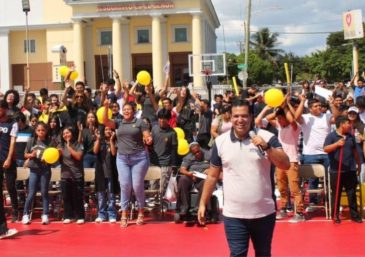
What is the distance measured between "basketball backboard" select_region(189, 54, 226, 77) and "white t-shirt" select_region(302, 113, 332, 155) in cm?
2722

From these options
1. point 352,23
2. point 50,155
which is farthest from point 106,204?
point 352,23

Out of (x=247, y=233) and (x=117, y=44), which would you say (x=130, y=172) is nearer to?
(x=247, y=233)

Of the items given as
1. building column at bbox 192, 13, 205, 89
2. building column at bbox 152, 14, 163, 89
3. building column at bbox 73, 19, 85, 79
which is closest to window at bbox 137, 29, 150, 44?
building column at bbox 152, 14, 163, 89

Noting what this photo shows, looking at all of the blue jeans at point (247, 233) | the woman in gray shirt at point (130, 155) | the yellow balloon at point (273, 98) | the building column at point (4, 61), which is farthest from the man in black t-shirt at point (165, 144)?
the building column at point (4, 61)

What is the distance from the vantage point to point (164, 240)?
856 centimetres

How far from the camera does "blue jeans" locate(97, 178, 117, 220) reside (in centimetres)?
1007

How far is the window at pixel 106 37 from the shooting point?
54.3m

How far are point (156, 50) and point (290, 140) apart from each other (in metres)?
41.8

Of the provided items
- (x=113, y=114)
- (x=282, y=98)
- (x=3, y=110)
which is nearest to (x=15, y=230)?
(x=3, y=110)

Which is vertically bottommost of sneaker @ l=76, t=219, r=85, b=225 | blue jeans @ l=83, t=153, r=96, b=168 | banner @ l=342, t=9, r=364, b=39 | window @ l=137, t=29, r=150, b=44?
sneaker @ l=76, t=219, r=85, b=225

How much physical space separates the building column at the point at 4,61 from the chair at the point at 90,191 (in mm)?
46983

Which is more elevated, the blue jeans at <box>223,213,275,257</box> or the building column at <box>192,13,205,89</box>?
the building column at <box>192,13,205,89</box>

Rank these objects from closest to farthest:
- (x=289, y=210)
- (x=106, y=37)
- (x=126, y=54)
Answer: (x=289, y=210), (x=126, y=54), (x=106, y=37)

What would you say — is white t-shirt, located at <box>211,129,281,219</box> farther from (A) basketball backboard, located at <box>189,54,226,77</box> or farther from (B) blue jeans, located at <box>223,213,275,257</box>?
(A) basketball backboard, located at <box>189,54,226,77</box>
